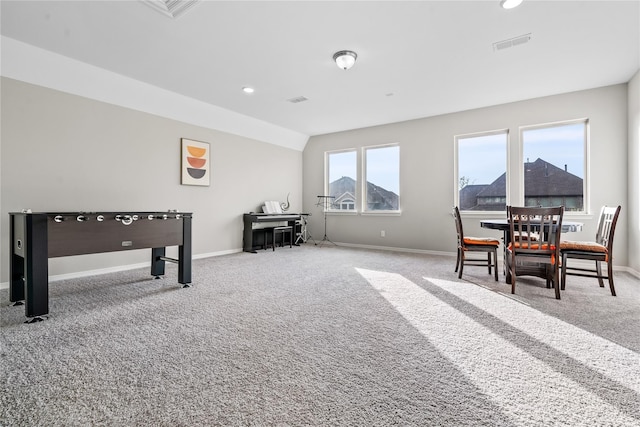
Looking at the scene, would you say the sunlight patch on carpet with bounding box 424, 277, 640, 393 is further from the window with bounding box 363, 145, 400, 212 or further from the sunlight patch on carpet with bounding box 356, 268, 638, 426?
the window with bounding box 363, 145, 400, 212

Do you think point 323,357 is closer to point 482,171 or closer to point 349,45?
point 349,45

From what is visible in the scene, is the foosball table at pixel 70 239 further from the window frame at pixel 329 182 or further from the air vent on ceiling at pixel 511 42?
the window frame at pixel 329 182

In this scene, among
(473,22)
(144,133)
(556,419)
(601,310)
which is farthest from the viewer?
(144,133)

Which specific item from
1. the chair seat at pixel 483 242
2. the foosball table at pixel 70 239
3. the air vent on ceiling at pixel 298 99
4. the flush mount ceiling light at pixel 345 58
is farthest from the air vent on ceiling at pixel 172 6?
the chair seat at pixel 483 242

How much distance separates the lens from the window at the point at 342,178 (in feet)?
23.7

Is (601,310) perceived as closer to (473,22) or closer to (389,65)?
(473,22)

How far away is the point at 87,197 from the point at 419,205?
557cm

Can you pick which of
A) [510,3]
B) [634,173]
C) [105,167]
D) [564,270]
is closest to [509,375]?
[564,270]

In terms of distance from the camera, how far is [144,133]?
15.5 feet

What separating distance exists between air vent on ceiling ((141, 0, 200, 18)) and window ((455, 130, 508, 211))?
16.2ft

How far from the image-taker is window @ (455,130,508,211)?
5.40 m

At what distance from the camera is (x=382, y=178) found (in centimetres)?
676

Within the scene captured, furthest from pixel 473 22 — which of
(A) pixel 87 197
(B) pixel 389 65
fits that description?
(A) pixel 87 197

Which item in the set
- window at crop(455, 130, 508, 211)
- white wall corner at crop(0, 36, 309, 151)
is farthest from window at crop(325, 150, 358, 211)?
window at crop(455, 130, 508, 211)
